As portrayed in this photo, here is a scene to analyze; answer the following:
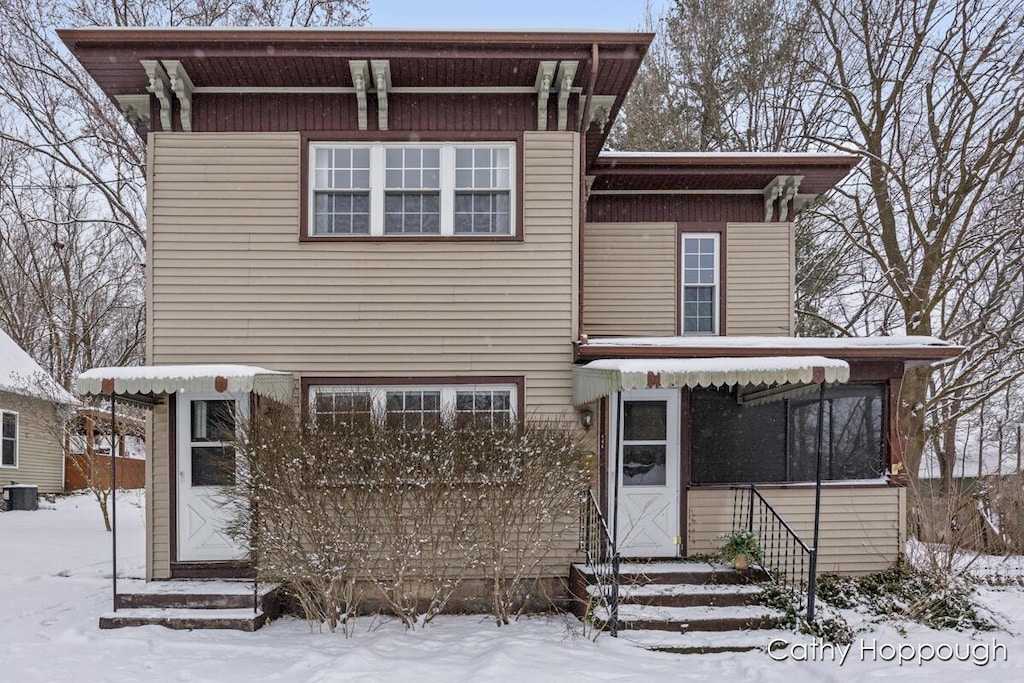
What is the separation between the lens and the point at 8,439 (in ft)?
61.4

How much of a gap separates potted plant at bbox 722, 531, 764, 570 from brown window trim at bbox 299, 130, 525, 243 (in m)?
3.85

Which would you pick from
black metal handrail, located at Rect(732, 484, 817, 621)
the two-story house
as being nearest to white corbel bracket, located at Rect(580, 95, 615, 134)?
the two-story house

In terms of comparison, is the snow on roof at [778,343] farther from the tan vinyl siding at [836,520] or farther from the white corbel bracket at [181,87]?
the white corbel bracket at [181,87]

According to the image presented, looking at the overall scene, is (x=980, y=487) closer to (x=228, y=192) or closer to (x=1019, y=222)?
(x=1019, y=222)

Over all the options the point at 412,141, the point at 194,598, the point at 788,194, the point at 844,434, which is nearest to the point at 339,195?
the point at 412,141

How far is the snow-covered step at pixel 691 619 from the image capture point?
23.8 ft

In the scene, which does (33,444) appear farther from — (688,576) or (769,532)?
(769,532)

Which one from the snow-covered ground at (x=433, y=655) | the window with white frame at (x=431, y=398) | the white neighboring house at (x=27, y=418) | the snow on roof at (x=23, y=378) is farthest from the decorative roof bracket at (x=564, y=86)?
the snow on roof at (x=23, y=378)

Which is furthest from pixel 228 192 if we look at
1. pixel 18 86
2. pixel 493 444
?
pixel 18 86

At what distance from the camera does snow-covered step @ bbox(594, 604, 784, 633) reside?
725 cm

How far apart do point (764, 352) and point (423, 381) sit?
353cm

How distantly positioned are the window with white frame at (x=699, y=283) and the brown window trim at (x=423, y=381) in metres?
3.02

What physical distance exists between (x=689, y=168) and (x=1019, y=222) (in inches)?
303

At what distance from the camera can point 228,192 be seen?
866 centimetres
